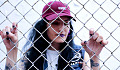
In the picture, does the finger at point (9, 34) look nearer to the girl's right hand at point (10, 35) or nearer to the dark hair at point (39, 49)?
the girl's right hand at point (10, 35)

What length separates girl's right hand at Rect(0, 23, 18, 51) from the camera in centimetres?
112

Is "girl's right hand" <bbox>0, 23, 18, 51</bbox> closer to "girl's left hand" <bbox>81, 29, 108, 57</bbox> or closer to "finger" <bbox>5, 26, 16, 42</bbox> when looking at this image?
"finger" <bbox>5, 26, 16, 42</bbox>

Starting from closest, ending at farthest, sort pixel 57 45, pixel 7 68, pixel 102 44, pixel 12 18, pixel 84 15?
pixel 102 44 < pixel 7 68 < pixel 57 45 < pixel 12 18 < pixel 84 15

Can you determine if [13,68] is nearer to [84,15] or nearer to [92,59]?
[92,59]

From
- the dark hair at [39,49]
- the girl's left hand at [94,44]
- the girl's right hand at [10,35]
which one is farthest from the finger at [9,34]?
the girl's left hand at [94,44]

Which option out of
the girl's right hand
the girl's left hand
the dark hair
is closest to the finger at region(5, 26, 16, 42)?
the girl's right hand

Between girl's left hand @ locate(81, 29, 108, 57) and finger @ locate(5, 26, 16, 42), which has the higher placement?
finger @ locate(5, 26, 16, 42)

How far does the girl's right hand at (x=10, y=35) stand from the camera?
1.12m

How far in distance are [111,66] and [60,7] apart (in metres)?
1.35

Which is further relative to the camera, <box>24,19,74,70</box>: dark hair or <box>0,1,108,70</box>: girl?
<box>24,19,74,70</box>: dark hair

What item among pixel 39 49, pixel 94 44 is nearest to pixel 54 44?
pixel 39 49

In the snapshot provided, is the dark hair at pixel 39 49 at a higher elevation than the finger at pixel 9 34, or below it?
below

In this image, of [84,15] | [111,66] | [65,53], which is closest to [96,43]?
[65,53]

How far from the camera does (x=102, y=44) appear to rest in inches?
47.1
